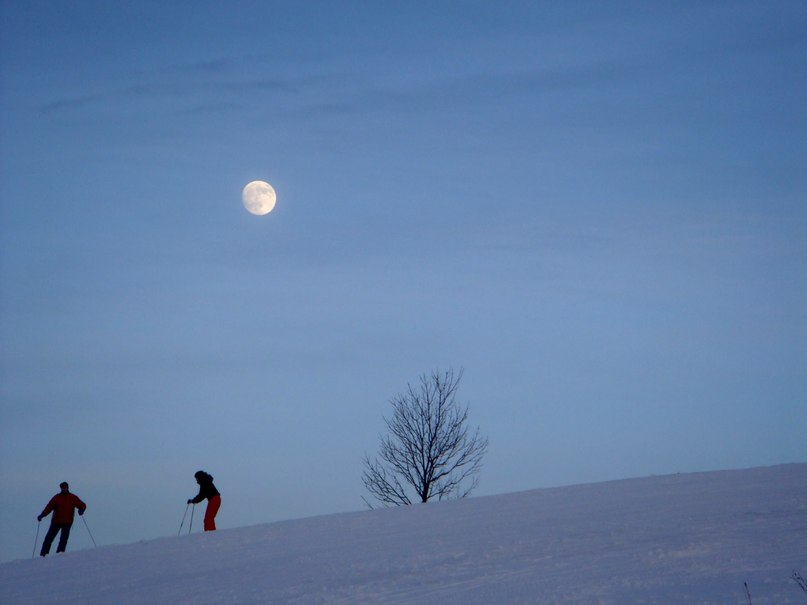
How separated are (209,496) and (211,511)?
Result: 0.31m

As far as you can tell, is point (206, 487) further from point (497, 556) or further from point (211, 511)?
point (497, 556)

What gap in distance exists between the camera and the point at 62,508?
1845 cm

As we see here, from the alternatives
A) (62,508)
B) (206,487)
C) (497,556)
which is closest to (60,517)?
(62,508)

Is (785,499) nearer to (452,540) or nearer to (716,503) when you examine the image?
(716,503)

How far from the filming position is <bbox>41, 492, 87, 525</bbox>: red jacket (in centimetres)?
1839

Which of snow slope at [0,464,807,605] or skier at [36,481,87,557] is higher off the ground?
skier at [36,481,87,557]

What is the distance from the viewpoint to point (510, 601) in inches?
303

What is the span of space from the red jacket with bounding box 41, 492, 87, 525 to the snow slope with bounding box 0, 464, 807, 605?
260cm

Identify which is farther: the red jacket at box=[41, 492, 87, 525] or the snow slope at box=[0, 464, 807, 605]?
the red jacket at box=[41, 492, 87, 525]

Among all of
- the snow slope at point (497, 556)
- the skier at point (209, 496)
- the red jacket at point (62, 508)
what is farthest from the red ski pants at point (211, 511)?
the red jacket at point (62, 508)

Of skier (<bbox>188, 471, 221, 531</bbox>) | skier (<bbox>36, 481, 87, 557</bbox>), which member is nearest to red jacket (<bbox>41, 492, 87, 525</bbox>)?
skier (<bbox>36, 481, 87, 557</bbox>)

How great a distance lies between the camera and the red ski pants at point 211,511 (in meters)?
18.5

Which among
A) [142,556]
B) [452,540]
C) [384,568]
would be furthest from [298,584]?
[142,556]

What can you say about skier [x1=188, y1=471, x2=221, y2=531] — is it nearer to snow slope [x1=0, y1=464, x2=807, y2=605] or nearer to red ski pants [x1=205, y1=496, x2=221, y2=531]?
red ski pants [x1=205, y1=496, x2=221, y2=531]
